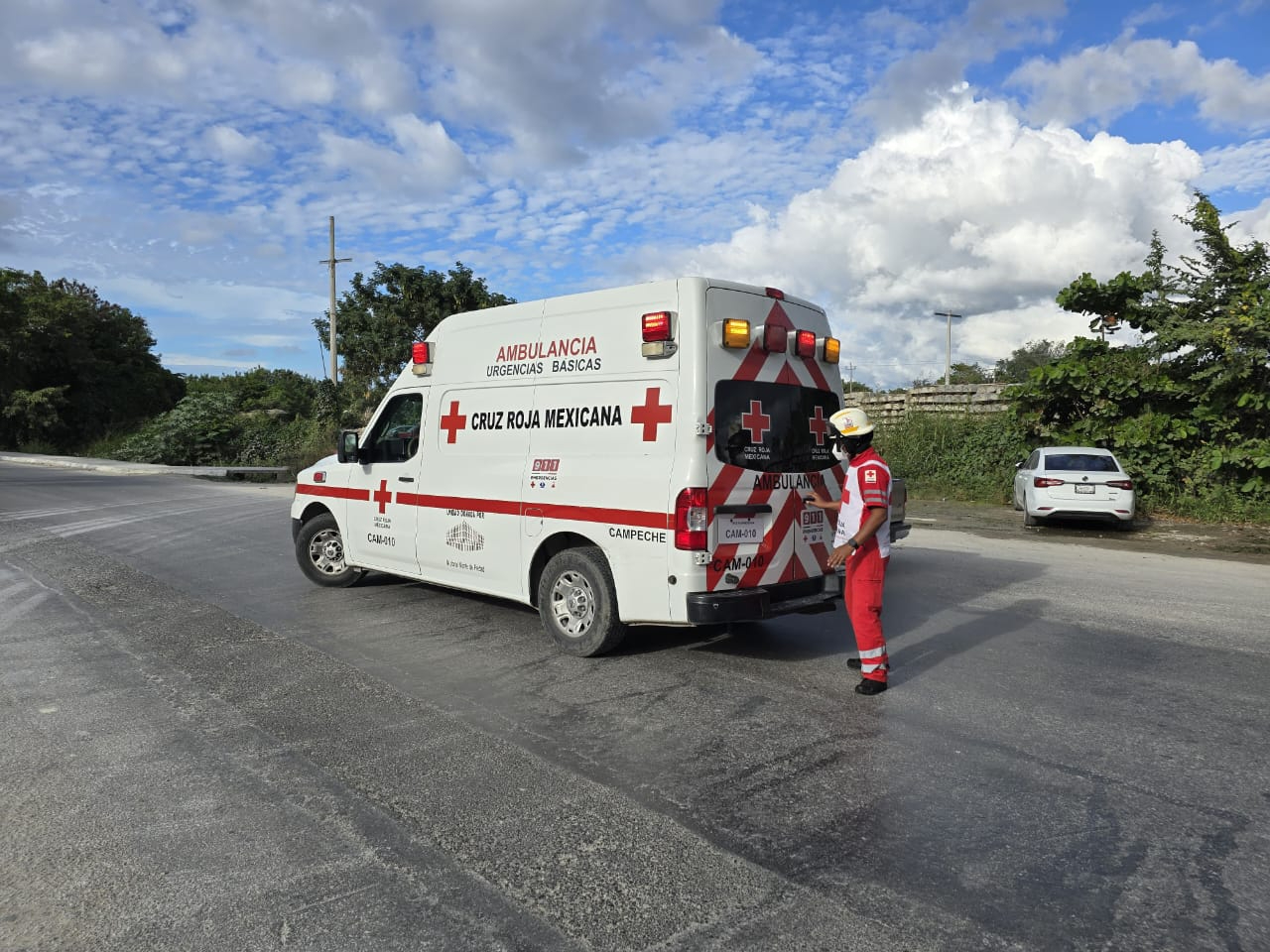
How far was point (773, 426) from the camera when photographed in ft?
19.8

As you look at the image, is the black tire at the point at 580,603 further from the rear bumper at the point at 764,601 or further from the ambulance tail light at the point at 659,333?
the ambulance tail light at the point at 659,333

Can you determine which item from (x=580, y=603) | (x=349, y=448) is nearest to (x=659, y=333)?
(x=580, y=603)

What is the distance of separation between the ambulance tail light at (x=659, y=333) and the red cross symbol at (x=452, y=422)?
6.59ft

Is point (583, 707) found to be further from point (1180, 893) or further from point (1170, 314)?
point (1170, 314)

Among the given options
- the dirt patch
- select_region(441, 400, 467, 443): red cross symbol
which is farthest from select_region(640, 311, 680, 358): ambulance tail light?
the dirt patch

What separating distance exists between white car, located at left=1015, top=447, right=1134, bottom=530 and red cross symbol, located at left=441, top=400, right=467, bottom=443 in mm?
10674

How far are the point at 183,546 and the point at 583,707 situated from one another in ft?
28.7

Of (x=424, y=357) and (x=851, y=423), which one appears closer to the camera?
(x=851, y=423)

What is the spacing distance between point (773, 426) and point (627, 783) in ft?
9.40

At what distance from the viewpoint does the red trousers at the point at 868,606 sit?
531 cm

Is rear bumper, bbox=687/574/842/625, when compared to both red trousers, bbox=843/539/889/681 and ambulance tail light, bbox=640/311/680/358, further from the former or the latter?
ambulance tail light, bbox=640/311/680/358

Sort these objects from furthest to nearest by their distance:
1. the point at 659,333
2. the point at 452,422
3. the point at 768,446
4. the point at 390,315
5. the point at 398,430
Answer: the point at 390,315
the point at 398,430
the point at 452,422
the point at 768,446
the point at 659,333

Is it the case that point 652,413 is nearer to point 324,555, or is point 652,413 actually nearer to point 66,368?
point 324,555

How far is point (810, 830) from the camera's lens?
347 centimetres
